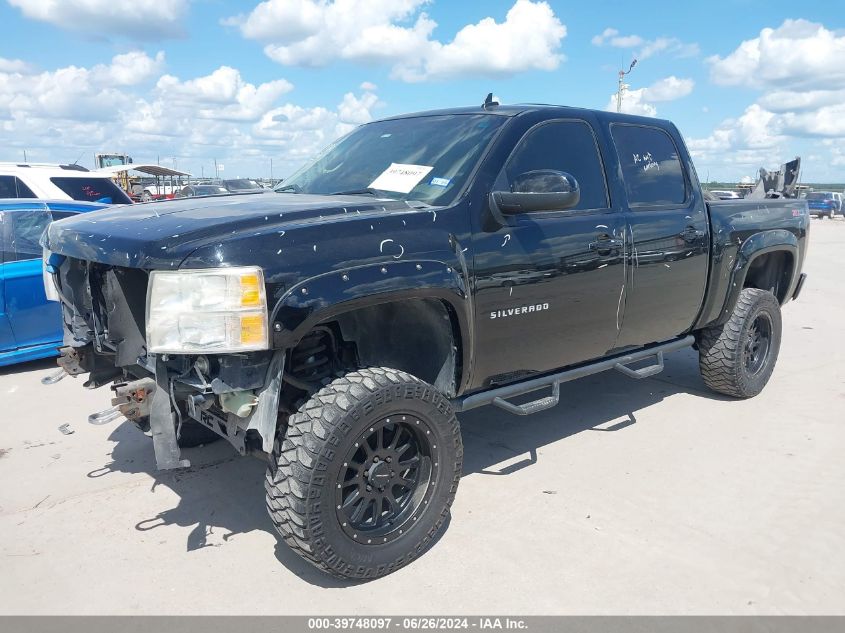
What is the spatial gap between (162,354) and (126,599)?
3.48 ft

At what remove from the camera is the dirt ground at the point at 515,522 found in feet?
9.20

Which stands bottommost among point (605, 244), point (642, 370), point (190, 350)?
point (642, 370)

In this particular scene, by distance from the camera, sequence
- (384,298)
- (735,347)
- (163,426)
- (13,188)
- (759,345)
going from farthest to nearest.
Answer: (13,188) → (759,345) → (735,347) → (384,298) → (163,426)

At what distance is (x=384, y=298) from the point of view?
2818 mm

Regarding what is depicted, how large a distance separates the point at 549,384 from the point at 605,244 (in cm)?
87

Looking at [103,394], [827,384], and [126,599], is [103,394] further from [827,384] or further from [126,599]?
[827,384]

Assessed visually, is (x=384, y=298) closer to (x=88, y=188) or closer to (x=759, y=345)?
(x=759, y=345)

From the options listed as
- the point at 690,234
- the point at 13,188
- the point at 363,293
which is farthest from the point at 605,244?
the point at 13,188

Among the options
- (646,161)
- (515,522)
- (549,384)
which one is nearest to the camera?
(515,522)

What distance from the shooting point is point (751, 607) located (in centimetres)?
274

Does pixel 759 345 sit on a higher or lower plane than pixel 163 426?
lower

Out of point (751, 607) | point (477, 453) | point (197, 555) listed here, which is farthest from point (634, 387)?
point (197, 555)

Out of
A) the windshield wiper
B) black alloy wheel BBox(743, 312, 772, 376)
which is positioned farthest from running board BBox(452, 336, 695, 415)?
the windshield wiper

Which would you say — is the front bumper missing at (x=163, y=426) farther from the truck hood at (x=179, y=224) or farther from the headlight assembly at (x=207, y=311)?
the truck hood at (x=179, y=224)
